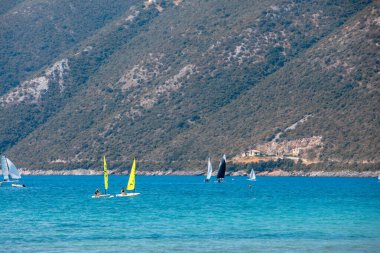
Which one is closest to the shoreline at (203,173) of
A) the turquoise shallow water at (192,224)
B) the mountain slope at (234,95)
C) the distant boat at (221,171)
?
the mountain slope at (234,95)

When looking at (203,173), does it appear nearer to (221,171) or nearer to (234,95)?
(234,95)

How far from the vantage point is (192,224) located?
6512 cm

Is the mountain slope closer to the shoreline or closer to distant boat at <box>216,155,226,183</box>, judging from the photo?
the shoreline

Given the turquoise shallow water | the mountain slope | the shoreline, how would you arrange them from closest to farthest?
the turquoise shallow water → the shoreline → the mountain slope

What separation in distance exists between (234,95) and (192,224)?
11375 cm

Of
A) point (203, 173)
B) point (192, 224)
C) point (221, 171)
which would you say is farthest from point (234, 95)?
point (192, 224)

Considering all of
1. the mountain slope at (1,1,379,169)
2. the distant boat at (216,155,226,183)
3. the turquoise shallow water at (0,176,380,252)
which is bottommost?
the turquoise shallow water at (0,176,380,252)

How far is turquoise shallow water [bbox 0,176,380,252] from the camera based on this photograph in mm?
52656

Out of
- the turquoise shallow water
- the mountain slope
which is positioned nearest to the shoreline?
the mountain slope

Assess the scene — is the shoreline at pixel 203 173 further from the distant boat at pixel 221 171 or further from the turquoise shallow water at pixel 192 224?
the turquoise shallow water at pixel 192 224

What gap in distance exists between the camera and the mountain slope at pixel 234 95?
15750 cm

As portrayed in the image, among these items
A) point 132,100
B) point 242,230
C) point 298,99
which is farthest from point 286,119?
point 242,230

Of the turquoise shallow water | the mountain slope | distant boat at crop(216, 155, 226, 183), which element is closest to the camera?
the turquoise shallow water

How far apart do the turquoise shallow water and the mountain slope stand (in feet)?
189
